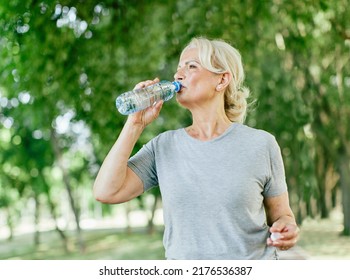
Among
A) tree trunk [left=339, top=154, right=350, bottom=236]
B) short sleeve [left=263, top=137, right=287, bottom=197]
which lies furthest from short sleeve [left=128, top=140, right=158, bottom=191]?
tree trunk [left=339, top=154, right=350, bottom=236]

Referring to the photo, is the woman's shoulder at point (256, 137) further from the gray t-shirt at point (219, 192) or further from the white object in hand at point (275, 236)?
the white object in hand at point (275, 236)

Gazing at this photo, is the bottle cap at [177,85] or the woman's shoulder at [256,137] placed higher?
the bottle cap at [177,85]

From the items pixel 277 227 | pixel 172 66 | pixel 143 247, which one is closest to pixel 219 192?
pixel 277 227

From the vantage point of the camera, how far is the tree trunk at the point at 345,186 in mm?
10206

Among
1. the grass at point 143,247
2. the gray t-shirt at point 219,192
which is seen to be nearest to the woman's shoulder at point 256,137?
the gray t-shirt at point 219,192

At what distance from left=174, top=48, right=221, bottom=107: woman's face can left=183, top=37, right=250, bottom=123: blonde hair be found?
0.05 feet

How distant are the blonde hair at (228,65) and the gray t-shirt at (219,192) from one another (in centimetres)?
16

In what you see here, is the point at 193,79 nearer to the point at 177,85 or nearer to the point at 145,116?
the point at 177,85

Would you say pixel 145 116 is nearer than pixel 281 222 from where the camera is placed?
Result: No

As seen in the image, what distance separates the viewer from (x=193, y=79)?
1557 mm

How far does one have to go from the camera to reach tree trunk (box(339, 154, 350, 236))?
10.2 meters

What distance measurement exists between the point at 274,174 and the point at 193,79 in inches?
12.0

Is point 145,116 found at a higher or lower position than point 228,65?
lower

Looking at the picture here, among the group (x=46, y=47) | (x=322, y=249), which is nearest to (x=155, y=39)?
(x=46, y=47)
